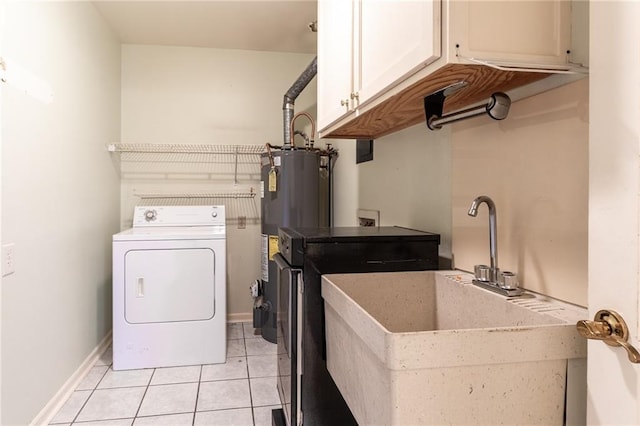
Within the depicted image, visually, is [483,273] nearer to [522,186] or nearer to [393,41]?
[522,186]

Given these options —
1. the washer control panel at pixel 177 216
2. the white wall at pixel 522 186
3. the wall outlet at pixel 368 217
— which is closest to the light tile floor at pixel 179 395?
the washer control panel at pixel 177 216

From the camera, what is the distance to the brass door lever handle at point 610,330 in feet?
2.24

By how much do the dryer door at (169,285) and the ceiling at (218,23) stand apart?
173 cm

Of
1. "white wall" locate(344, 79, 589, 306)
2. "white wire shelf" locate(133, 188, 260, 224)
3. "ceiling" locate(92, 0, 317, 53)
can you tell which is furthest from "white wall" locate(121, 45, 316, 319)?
"white wall" locate(344, 79, 589, 306)

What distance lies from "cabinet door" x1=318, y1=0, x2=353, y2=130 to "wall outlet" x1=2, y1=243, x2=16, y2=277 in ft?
5.03

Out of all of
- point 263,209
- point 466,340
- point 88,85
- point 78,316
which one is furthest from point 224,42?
point 466,340

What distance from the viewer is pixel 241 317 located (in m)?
3.72

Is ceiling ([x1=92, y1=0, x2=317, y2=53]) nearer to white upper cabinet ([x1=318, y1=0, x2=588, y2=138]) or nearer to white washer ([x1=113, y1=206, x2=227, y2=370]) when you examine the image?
white upper cabinet ([x1=318, y1=0, x2=588, y2=138])

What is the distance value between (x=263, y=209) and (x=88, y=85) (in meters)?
1.52

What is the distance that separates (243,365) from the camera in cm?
275

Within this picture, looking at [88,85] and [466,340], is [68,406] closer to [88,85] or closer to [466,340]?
[88,85]

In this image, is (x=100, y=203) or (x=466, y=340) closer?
(x=466, y=340)

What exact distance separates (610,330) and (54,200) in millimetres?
2516

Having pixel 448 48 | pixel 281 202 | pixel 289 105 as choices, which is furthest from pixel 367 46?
pixel 289 105
